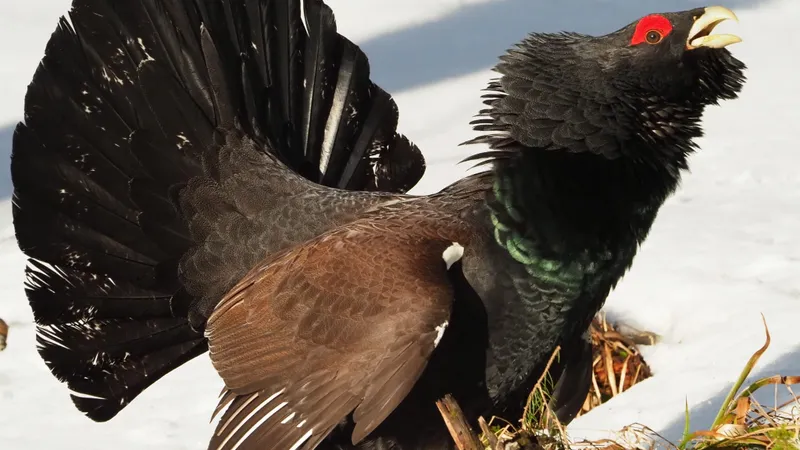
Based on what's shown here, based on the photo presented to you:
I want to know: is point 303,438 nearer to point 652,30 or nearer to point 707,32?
point 652,30

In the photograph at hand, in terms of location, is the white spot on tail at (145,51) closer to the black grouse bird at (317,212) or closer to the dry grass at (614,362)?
the black grouse bird at (317,212)

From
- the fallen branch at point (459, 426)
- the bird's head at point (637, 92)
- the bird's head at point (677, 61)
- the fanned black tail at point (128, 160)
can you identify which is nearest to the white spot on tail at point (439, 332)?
the fallen branch at point (459, 426)

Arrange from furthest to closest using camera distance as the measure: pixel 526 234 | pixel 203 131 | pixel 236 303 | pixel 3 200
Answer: pixel 3 200 → pixel 203 131 → pixel 236 303 → pixel 526 234

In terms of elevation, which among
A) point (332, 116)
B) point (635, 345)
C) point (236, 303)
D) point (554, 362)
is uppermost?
point (332, 116)

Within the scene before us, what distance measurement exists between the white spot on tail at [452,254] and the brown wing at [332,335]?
1.1 inches

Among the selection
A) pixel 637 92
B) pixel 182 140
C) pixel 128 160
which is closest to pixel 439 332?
pixel 637 92

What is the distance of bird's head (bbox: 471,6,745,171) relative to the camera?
427 centimetres

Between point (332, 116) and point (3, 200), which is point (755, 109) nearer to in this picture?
point (332, 116)

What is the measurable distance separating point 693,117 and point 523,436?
1366mm

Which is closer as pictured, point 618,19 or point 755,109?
point 755,109

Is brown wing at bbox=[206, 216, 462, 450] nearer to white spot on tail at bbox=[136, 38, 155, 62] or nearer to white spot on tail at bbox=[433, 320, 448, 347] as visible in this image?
white spot on tail at bbox=[433, 320, 448, 347]

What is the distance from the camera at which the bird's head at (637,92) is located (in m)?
4.27

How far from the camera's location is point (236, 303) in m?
4.56

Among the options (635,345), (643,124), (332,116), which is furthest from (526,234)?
(635,345)
